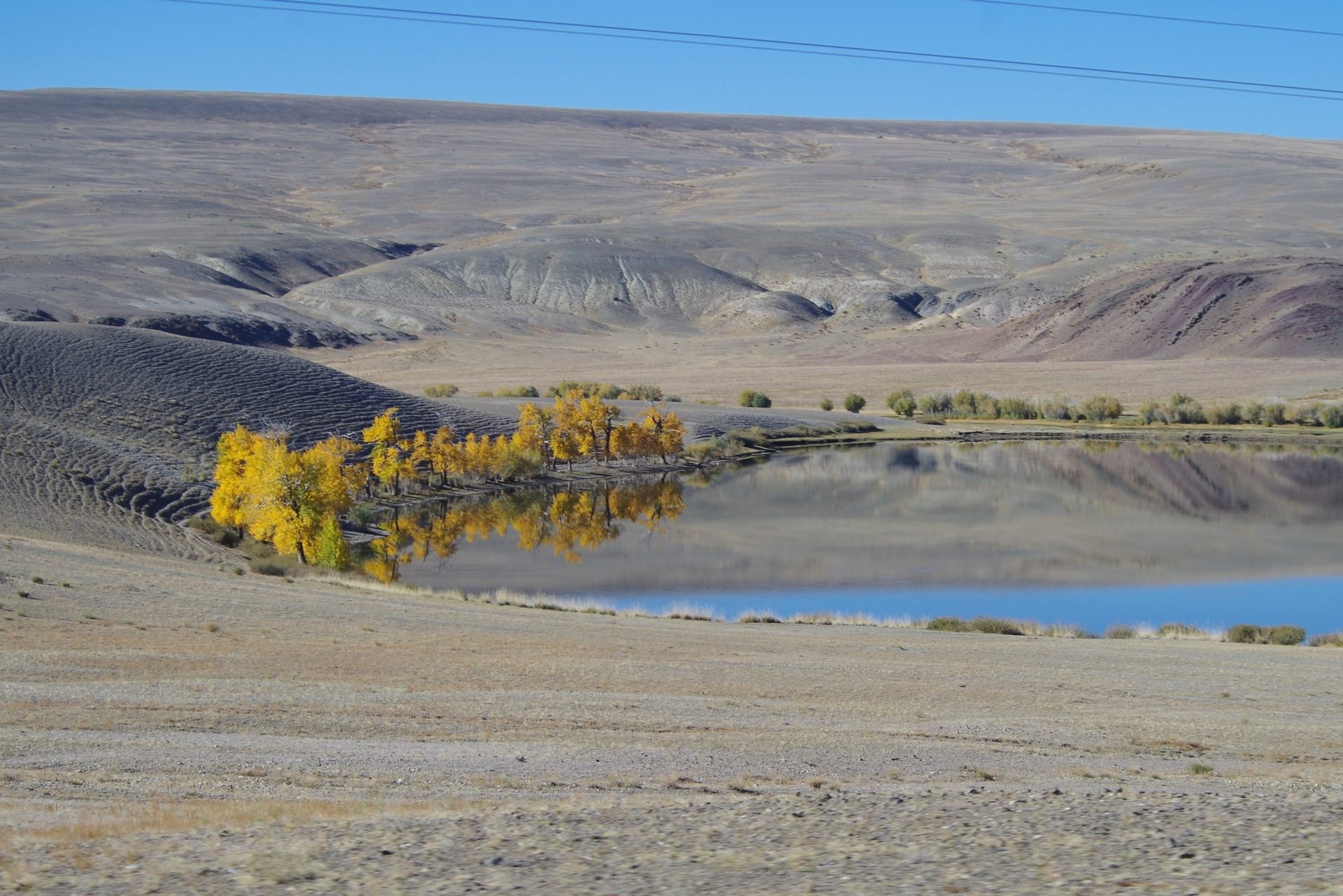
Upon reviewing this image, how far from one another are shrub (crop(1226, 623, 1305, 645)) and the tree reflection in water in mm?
15535

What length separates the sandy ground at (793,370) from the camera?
7712 cm

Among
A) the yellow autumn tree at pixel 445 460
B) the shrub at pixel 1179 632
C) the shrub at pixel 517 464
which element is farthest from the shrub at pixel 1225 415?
the shrub at pixel 1179 632

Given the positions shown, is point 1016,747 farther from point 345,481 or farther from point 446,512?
point 446,512

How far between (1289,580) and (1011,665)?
1623 centimetres

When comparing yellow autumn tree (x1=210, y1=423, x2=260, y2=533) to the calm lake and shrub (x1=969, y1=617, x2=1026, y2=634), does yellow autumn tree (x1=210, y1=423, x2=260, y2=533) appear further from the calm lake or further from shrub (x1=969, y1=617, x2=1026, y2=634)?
shrub (x1=969, y1=617, x2=1026, y2=634)

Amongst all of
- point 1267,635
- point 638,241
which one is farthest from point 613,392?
point 638,241

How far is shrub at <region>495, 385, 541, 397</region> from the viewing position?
6788 cm

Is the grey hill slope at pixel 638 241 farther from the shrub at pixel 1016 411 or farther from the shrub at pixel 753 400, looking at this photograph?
the shrub at pixel 753 400

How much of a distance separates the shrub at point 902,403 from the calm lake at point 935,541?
18551 mm

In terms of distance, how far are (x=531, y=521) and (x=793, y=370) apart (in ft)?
179

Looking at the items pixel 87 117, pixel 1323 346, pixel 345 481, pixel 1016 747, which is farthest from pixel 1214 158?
pixel 1016 747

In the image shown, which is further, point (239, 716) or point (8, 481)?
point (8, 481)

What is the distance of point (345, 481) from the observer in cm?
3216

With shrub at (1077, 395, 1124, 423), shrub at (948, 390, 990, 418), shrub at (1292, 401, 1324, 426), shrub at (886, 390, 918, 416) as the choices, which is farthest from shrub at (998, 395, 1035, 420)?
shrub at (1292, 401, 1324, 426)
